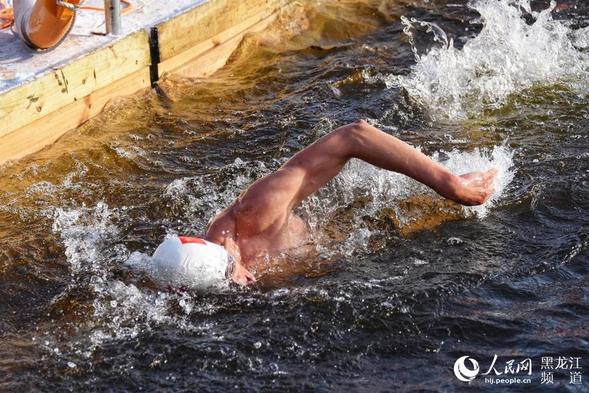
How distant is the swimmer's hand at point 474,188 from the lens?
5.45 metres

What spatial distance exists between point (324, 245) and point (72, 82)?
2451mm

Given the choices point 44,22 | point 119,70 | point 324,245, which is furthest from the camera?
point 119,70

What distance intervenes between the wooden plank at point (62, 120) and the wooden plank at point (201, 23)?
1.00 feet

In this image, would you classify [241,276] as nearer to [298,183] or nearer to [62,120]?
[298,183]

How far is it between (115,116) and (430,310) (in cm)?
332

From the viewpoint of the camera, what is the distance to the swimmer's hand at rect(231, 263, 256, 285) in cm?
516

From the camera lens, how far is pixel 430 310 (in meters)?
5.21

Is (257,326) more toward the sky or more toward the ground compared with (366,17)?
more toward the sky

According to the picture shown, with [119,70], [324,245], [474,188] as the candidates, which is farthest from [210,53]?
[474,188]

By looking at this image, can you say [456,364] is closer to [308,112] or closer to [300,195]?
[300,195]

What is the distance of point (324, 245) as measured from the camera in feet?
19.0

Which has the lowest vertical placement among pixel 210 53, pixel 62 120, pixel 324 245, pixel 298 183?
pixel 210 53

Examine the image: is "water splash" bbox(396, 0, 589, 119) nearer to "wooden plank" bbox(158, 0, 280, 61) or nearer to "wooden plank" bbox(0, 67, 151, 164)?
"wooden plank" bbox(158, 0, 280, 61)

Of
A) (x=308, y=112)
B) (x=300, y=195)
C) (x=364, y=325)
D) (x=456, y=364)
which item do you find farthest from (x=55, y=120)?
(x=456, y=364)
